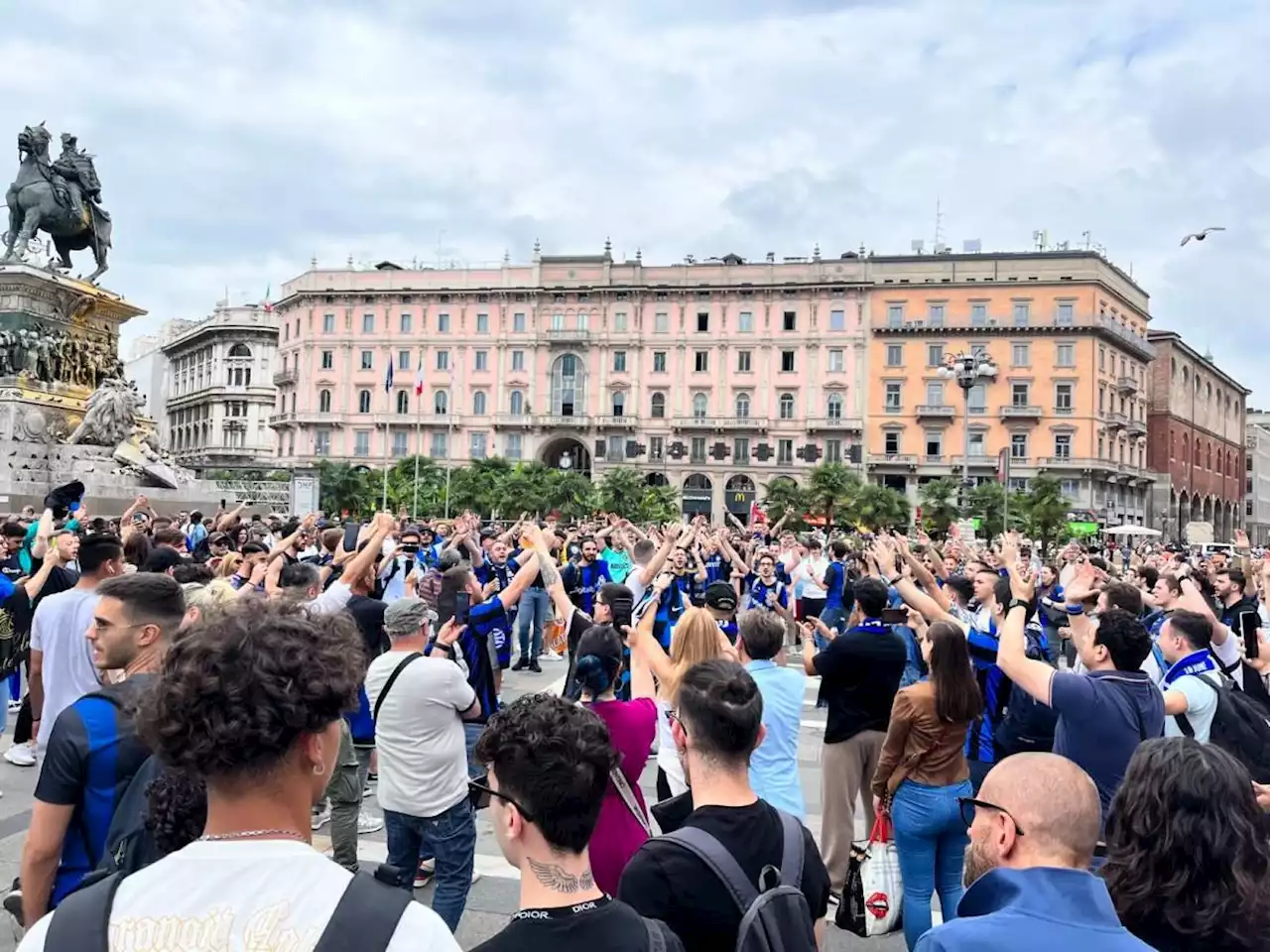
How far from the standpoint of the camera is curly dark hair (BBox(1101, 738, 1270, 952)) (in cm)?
236

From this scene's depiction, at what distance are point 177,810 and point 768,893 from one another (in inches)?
57.0

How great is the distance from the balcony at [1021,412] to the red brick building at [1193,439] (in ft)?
62.8

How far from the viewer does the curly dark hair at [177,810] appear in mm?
2104

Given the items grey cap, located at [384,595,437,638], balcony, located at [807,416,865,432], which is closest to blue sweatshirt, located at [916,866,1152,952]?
grey cap, located at [384,595,437,638]

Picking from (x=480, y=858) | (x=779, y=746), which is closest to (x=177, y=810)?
(x=779, y=746)

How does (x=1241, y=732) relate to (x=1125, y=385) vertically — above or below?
below

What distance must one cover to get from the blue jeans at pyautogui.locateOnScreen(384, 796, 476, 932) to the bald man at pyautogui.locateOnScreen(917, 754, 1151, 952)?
2.73 m

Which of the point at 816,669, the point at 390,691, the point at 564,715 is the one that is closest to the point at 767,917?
the point at 564,715

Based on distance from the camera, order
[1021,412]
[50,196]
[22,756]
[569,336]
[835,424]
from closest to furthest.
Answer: [22,756] < [50,196] < [1021,412] < [835,424] < [569,336]

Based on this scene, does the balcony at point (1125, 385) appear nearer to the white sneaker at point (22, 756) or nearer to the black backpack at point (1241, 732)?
the black backpack at point (1241, 732)

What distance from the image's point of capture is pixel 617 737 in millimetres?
3859

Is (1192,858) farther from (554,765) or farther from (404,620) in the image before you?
(404,620)

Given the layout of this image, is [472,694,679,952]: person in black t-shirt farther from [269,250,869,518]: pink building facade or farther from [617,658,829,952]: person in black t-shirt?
[269,250,869,518]: pink building facade

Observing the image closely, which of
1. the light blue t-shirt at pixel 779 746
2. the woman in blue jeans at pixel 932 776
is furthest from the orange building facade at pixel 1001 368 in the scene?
the light blue t-shirt at pixel 779 746
